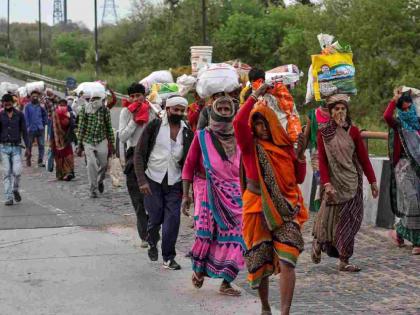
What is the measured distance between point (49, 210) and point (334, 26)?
29.8 meters

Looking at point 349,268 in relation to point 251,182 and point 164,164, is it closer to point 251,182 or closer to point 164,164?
point 164,164

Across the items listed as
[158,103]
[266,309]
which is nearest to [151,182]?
[158,103]

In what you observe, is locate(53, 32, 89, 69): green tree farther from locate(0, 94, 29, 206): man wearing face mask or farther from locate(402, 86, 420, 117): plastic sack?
locate(402, 86, 420, 117): plastic sack

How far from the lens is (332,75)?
8750mm

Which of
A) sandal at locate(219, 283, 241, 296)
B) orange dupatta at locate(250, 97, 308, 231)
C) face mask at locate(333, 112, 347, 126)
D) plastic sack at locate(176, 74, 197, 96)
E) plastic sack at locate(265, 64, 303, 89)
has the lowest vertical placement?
sandal at locate(219, 283, 241, 296)

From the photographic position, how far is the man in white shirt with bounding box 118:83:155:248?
10.3 m

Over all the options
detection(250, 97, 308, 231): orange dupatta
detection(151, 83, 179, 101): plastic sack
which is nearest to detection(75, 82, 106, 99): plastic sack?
detection(151, 83, 179, 101): plastic sack

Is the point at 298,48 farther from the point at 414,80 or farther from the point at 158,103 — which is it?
the point at 158,103

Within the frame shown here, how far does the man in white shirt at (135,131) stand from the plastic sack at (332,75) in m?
2.39

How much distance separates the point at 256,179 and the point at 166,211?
2.39m

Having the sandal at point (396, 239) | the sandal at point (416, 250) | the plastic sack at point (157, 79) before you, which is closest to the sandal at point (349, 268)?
the sandal at point (416, 250)

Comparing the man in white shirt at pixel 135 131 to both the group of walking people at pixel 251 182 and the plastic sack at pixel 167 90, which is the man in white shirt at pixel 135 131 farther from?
the plastic sack at pixel 167 90

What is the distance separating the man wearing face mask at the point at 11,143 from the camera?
14719 millimetres

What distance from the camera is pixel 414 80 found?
33.0 metres
